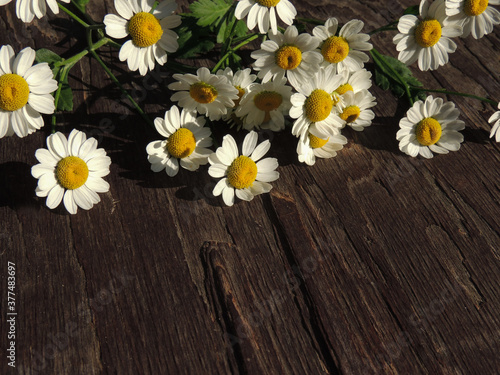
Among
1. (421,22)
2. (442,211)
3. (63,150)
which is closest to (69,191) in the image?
(63,150)

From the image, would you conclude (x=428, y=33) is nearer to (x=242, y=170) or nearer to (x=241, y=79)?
(x=241, y=79)

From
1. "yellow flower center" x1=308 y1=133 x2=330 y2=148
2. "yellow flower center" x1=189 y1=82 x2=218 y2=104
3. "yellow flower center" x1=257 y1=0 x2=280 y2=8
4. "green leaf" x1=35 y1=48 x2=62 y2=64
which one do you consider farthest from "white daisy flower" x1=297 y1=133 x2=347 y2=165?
"green leaf" x1=35 y1=48 x2=62 y2=64

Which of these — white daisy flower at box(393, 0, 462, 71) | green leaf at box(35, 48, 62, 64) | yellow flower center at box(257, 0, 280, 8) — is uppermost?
yellow flower center at box(257, 0, 280, 8)

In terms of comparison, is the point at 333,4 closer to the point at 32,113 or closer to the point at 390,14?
the point at 390,14

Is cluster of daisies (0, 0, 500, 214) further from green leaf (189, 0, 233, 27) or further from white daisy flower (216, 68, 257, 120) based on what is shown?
green leaf (189, 0, 233, 27)

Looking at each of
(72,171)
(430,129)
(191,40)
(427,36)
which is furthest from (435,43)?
(72,171)

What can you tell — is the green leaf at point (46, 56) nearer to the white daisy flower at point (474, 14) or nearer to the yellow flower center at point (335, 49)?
the yellow flower center at point (335, 49)

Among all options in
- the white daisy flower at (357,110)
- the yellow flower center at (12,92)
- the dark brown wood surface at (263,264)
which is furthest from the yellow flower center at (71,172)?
the white daisy flower at (357,110)
